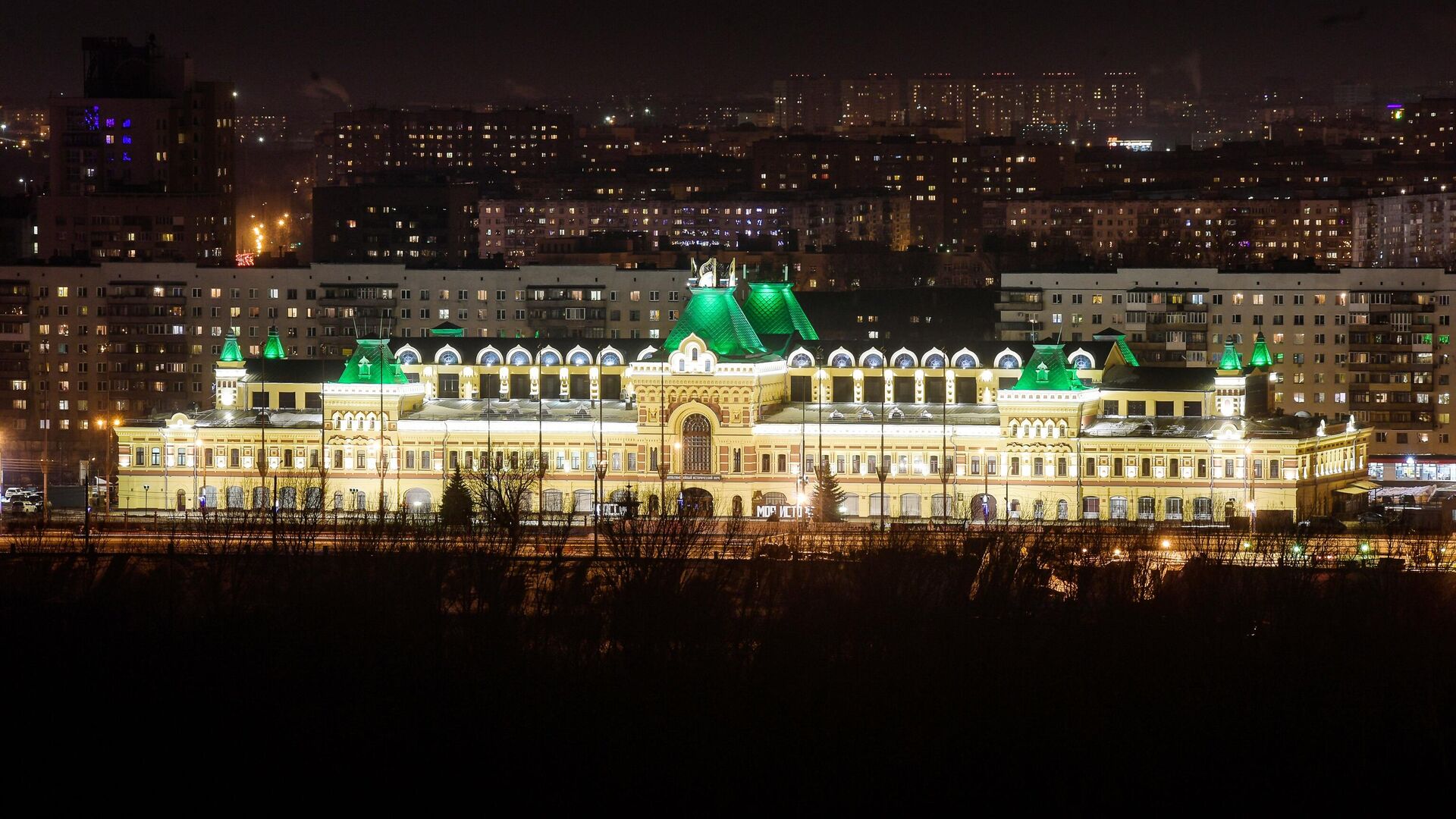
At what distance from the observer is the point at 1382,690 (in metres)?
77.8

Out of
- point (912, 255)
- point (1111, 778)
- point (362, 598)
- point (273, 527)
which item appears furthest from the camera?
point (912, 255)

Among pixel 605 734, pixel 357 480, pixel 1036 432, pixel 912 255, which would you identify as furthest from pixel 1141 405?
pixel 912 255

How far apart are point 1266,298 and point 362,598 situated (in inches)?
2676

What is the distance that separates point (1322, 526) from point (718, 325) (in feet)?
85.0

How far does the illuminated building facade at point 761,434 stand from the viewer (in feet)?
372

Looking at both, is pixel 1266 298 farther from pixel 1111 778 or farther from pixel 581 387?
pixel 1111 778

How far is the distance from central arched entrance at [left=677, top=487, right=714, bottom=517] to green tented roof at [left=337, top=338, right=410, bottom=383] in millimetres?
12495

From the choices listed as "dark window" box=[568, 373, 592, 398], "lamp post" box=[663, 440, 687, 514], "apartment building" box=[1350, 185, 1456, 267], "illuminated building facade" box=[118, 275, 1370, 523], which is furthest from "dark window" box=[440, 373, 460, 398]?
"apartment building" box=[1350, 185, 1456, 267]

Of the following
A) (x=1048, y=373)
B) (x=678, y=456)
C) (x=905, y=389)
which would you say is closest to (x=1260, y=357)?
(x=1048, y=373)

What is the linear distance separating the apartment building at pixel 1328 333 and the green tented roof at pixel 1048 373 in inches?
849

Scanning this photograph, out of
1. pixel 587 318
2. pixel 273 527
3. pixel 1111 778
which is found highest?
pixel 587 318

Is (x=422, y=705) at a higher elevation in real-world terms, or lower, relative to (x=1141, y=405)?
lower

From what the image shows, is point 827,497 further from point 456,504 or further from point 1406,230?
point 1406,230

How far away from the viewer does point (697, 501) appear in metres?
115
